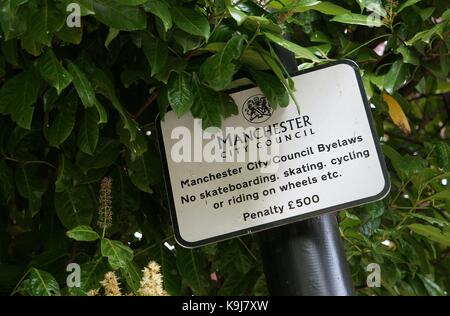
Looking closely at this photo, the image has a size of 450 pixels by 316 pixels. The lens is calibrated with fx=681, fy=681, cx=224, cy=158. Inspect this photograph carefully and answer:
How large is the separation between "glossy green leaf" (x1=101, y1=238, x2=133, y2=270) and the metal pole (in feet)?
0.71

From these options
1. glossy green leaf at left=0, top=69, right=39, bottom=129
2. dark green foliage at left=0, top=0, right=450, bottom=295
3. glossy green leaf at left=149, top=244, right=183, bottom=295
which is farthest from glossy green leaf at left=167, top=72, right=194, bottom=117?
glossy green leaf at left=149, top=244, right=183, bottom=295

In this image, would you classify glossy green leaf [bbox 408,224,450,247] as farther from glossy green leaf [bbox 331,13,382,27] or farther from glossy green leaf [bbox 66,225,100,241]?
glossy green leaf [bbox 66,225,100,241]

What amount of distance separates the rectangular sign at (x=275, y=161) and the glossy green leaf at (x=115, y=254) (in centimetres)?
9

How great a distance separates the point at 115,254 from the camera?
1.04m

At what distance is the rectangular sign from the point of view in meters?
1.02

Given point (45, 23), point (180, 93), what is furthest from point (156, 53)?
point (45, 23)

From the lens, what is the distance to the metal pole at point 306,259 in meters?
1.03

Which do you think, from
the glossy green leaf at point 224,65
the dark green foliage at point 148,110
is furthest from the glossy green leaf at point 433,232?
the glossy green leaf at point 224,65

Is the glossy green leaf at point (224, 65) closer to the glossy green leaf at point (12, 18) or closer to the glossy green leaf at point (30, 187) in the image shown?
the glossy green leaf at point (12, 18)

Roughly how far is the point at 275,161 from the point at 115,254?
0.93 ft

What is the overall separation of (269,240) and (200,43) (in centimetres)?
33

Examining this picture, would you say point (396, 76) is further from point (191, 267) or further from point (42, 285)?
point (42, 285)
